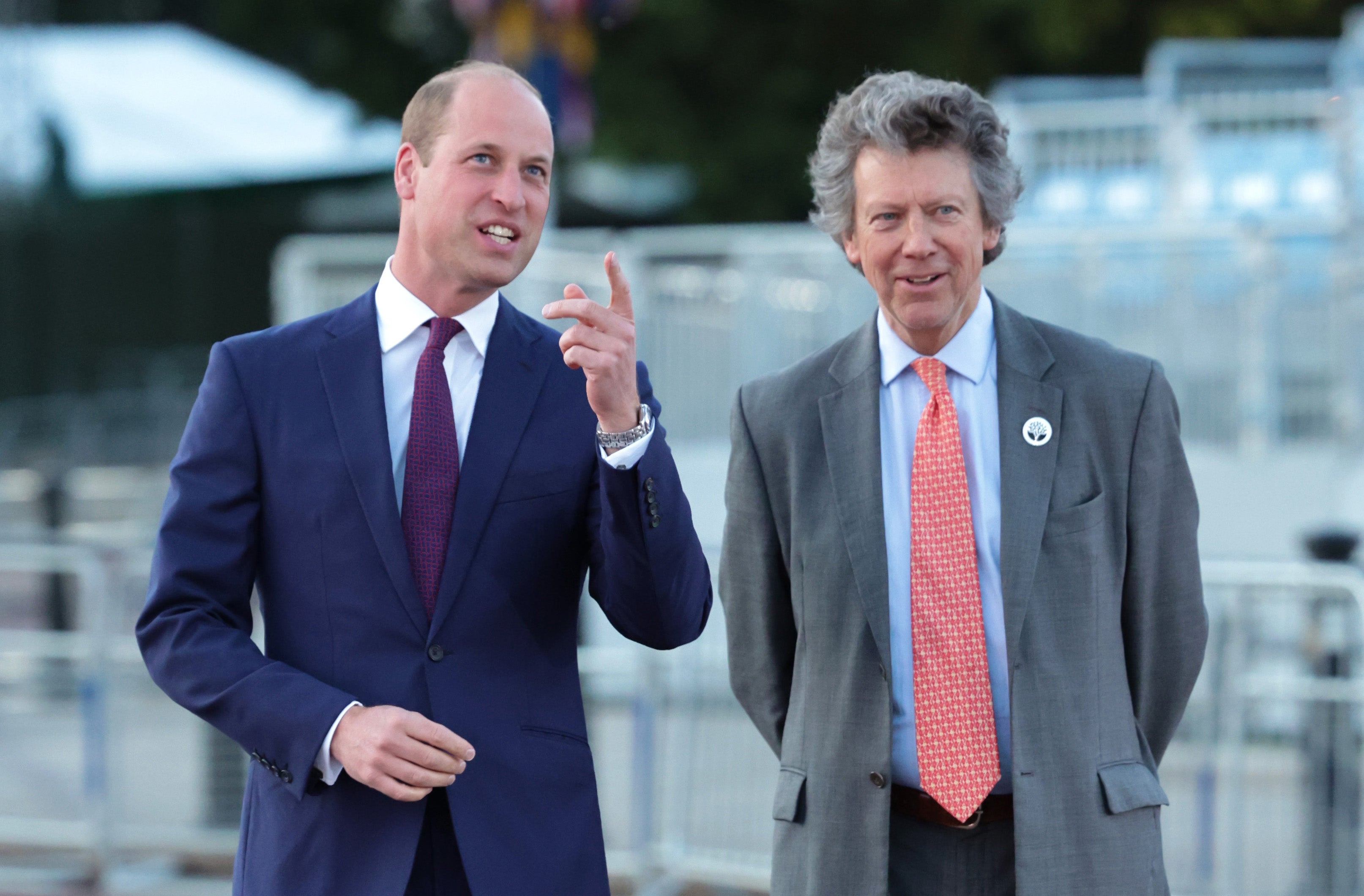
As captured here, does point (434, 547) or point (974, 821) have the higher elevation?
point (434, 547)

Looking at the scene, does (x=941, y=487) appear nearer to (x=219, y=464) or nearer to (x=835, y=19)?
(x=219, y=464)

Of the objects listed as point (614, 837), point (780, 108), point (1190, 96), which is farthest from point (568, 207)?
point (614, 837)

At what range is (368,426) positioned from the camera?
111 inches

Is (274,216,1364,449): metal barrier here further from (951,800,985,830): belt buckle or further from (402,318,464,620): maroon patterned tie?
(951,800,985,830): belt buckle

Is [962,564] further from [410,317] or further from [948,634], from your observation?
[410,317]

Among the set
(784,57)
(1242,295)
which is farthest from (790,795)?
(784,57)

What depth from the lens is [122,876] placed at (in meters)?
7.14

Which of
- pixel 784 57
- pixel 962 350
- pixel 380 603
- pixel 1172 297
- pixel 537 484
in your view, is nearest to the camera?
pixel 380 603

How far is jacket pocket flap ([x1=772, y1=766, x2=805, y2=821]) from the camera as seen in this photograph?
9.95ft

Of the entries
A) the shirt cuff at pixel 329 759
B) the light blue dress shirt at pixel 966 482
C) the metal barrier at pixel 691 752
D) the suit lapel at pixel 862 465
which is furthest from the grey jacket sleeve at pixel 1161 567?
the metal barrier at pixel 691 752

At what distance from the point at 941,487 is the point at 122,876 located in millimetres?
5433

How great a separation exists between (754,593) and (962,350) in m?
0.63

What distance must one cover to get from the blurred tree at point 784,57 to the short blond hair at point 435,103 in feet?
43.8

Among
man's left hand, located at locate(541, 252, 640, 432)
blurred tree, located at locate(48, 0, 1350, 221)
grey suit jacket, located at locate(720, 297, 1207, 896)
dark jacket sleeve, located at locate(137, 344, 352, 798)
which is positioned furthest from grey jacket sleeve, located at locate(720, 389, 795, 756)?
blurred tree, located at locate(48, 0, 1350, 221)
